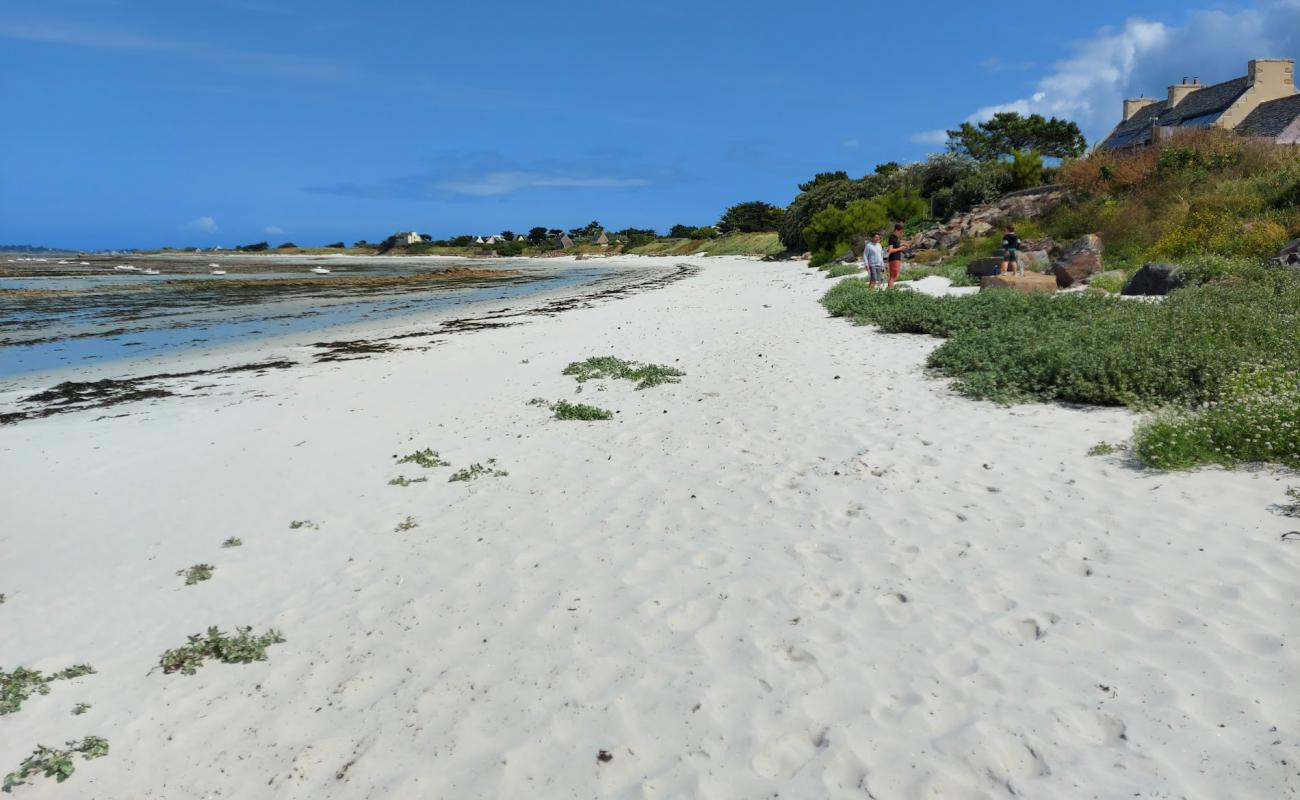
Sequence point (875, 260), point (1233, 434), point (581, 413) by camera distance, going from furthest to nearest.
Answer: point (875, 260)
point (581, 413)
point (1233, 434)

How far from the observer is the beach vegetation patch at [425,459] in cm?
752

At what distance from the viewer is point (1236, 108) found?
39875 mm

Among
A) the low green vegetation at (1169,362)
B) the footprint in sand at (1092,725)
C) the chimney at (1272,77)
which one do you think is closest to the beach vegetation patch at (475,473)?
the footprint in sand at (1092,725)

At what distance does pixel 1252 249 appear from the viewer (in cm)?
1589

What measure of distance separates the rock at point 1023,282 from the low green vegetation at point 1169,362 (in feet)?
14.1

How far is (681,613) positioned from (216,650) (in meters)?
2.75

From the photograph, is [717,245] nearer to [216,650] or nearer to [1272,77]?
[1272,77]

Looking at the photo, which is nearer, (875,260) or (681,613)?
(681,613)

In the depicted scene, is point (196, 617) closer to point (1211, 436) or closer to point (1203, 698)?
point (1203, 698)

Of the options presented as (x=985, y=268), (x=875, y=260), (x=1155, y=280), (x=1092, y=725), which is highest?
(x=875, y=260)

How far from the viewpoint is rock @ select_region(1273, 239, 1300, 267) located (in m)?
13.8

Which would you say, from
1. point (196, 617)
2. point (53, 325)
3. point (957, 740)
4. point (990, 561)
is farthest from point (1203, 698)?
point (53, 325)

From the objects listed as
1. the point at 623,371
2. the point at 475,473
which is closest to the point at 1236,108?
the point at 623,371

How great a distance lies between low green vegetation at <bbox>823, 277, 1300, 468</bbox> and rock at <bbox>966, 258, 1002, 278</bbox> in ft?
25.5
